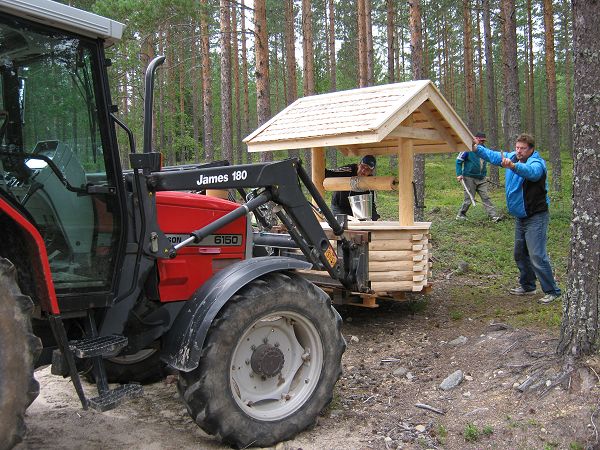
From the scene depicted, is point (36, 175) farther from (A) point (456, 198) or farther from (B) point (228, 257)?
(A) point (456, 198)

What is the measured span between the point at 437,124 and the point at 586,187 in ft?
10.9

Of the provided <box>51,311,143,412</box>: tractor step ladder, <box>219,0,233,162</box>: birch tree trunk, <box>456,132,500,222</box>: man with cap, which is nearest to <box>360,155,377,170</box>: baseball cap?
<box>51,311,143,412</box>: tractor step ladder

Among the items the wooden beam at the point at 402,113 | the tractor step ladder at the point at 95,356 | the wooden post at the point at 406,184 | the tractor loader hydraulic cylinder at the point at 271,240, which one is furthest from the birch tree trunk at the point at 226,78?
the tractor step ladder at the point at 95,356

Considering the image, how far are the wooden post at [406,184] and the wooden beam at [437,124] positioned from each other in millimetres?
457

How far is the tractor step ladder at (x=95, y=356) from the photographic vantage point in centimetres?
329

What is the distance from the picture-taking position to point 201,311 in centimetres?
380

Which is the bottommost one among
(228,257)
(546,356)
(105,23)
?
(546,356)

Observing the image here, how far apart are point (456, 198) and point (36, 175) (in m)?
18.4

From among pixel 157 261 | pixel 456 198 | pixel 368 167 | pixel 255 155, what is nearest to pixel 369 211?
pixel 368 167

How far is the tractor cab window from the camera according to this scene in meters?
3.21

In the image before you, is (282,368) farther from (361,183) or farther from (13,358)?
(361,183)

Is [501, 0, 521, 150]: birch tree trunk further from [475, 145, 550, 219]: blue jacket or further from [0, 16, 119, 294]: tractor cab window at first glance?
[0, 16, 119, 294]: tractor cab window

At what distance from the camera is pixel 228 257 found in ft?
15.2

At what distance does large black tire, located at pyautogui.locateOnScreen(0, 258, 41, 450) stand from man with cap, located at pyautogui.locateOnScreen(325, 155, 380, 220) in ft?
18.9
